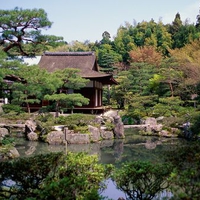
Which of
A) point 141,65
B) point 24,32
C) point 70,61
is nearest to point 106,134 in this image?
point 24,32

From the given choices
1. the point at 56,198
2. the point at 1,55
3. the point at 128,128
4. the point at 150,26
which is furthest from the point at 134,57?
the point at 56,198

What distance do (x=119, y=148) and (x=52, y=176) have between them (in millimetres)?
7280

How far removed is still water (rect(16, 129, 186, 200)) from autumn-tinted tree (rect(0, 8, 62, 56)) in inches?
149

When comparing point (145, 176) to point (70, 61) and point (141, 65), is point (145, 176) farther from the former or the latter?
point (141, 65)

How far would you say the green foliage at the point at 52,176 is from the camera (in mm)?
3270

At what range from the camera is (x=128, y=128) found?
16.0 meters

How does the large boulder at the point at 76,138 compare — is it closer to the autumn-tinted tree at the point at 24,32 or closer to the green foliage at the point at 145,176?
the autumn-tinted tree at the point at 24,32

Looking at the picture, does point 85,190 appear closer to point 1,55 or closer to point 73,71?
point 1,55

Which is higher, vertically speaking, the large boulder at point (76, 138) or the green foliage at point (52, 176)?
the green foliage at point (52, 176)

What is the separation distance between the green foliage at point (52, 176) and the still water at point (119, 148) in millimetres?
4515

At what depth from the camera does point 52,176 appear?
12.3ft

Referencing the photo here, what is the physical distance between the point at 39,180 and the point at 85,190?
0.64 metres

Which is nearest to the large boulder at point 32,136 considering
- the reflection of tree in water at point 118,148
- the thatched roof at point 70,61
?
the reflection of tree in water at point 118,148

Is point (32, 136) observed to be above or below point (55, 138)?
below
